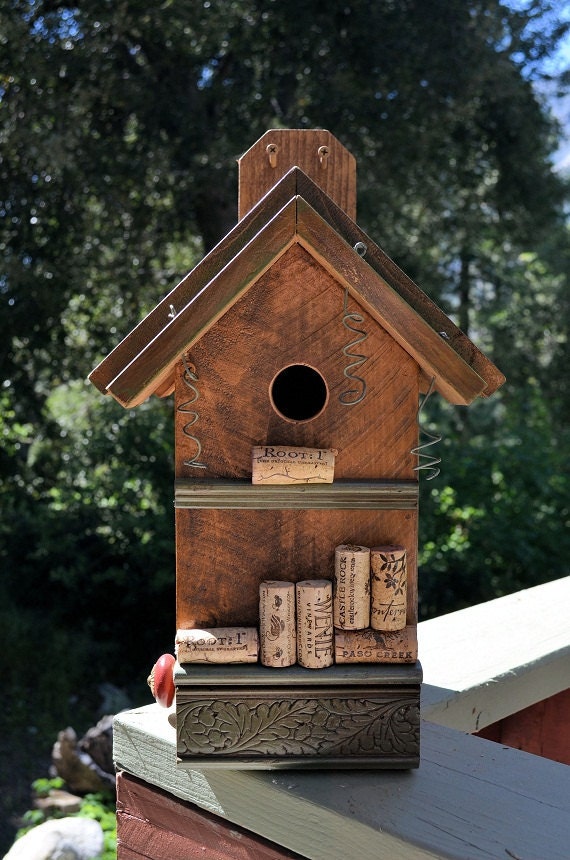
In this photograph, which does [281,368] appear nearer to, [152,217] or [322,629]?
[322,629]

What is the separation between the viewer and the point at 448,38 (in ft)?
20.8

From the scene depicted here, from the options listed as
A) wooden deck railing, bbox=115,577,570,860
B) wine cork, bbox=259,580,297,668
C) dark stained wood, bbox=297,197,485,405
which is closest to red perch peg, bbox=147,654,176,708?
wooden deck railing, bbox=115,577,570,860

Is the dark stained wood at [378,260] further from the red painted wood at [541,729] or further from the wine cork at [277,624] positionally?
the red painted wood at [541,729]

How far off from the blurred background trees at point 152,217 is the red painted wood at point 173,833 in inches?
188

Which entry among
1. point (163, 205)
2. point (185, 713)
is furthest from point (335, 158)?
point (163, 205)

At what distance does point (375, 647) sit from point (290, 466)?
0.27m

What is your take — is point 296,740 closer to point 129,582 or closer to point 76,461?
point 129,582

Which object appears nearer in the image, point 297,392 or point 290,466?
point 290,466

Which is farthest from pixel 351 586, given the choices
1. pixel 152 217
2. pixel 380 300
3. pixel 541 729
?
pixel 152 217

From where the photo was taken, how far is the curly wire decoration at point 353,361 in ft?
3.96

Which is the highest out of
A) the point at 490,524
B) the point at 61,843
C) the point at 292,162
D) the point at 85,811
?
the point at 292,162

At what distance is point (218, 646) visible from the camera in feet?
3.84

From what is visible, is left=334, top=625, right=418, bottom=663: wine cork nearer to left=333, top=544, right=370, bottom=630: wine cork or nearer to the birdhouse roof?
left=333, top=544, right=370, bottom=630: wine cork

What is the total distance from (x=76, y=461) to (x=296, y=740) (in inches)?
230
